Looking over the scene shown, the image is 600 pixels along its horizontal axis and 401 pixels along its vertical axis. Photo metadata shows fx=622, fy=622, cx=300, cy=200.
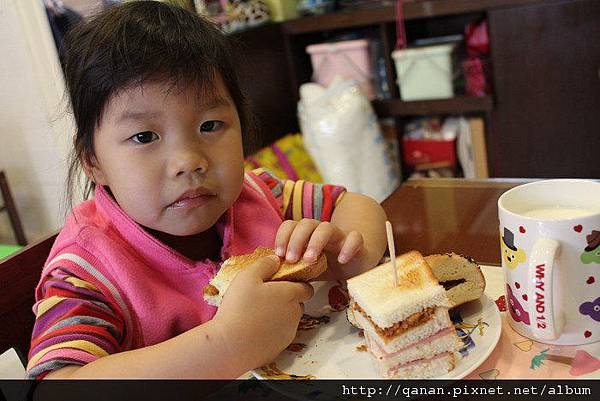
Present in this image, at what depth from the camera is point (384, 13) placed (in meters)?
2.61

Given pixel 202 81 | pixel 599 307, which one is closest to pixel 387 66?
pixel 202 81

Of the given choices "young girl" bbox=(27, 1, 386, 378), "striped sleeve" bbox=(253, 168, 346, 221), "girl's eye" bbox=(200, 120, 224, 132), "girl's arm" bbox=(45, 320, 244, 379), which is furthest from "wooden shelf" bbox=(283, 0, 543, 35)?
"girl's arm" bbox=(45, 320, 244, 379)

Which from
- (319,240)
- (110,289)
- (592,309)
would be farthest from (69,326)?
(592,309)

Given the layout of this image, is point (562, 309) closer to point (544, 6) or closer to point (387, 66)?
point (544, 6)

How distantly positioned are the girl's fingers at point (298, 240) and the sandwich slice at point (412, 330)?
15 centimetres

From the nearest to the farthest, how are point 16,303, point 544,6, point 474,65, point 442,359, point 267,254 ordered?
point 442,359 < point 267,254 < point 16,303 < point 544,6 < point 474,65

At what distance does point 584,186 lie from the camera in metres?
0.68

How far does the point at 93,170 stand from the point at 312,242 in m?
0.36

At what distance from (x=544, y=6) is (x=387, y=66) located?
68cm

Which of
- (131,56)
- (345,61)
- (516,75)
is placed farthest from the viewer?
(345,61)

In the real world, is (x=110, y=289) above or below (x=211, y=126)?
below

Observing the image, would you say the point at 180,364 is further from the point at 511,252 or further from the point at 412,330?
the point at 511,252

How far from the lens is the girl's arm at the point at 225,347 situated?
661mm

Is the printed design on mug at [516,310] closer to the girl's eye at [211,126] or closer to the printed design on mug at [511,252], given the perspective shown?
the printed design on mug at [511,252]
